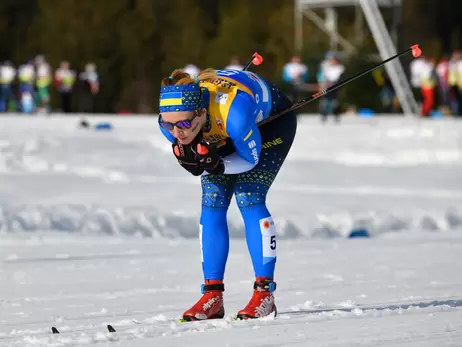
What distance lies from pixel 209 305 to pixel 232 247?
379 centimetres

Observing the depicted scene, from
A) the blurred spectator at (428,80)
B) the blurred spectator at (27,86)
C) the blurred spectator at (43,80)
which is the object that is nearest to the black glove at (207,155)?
the blurred spectator at (428,80)

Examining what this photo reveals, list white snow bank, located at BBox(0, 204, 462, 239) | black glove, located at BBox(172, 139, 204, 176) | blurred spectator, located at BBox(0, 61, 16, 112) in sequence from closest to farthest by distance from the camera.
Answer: black glove, located at BBox(172, 139, 204, 176) → white snow bank, located at BBox(0, 204, 462, 239) → blurred spectator, located at BBox(0, 61, 16, 112)

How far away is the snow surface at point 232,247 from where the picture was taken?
5637mm

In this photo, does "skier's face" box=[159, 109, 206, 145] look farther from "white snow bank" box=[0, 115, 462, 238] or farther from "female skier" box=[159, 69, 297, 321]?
"white snow bank" box=[0, 115, 462, 238]

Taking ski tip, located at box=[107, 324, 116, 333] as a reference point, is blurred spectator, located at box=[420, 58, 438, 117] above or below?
above

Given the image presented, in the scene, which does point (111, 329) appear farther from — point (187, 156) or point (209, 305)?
point (187, 156)

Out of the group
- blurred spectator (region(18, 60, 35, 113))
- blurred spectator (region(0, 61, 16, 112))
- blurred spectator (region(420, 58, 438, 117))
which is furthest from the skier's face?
blurred spectator (region(0, 61, 16, 112))

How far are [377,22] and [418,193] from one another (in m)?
10.1

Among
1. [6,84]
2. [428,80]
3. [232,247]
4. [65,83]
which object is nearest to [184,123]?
[232,247]

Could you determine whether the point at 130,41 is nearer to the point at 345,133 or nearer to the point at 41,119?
the point at 41,119

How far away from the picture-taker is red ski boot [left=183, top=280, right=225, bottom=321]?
19.5 ft

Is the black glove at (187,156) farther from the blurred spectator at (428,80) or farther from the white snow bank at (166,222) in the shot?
the blurred spectator at (428,80)

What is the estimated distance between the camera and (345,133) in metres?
21.8

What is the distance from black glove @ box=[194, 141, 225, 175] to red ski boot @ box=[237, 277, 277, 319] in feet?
2.50
